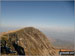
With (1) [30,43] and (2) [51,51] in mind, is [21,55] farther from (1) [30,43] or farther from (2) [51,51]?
(2) [51,51]

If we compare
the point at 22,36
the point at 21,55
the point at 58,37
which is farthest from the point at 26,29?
the point at 58,37

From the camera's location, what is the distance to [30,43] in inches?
84.2

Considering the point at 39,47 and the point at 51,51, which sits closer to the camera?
the point at 39,47

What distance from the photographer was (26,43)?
2.07 meters

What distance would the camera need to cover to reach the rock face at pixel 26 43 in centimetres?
183

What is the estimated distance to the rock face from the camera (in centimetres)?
183

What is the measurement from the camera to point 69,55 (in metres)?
1.85

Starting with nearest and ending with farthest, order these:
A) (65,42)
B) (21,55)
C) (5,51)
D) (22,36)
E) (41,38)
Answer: (5,51)
(21,55)
(22,36)
(41,38)
(65,42)

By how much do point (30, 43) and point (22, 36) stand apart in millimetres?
205

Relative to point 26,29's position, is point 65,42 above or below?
below

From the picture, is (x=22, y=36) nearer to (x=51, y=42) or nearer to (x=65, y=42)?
(x=51, y=42)

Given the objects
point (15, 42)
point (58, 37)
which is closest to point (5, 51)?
Answer: point (15, 42)

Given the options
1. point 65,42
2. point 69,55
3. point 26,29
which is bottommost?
point 69,55

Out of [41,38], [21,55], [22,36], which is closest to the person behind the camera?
[21,55]
